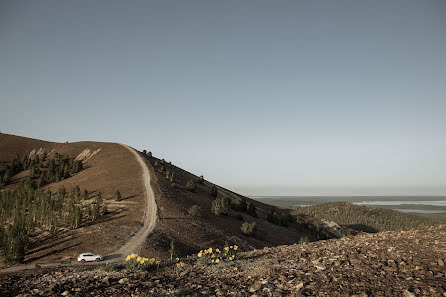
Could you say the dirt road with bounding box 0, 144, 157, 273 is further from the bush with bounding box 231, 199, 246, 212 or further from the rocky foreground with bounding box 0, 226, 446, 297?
the bush with bounding box 231, 199, 246, 212

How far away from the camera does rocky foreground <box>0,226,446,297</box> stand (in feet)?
21.8

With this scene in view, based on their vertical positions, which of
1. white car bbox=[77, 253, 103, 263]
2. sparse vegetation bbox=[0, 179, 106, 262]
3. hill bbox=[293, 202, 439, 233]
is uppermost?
sparse vegetation bbox=[0, 179, 106, 262]

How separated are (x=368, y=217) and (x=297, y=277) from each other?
11246 centimetres

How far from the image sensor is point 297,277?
7.64 meters

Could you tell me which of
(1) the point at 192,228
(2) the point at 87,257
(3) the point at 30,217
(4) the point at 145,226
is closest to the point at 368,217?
(1) the point at 192,228

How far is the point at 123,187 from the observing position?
1678 inches

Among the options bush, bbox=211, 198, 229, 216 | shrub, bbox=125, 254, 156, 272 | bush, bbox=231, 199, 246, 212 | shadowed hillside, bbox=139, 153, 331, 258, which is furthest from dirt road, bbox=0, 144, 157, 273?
bush, bbox=231, 199, 246, 212

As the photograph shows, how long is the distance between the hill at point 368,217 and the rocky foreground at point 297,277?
83.0m

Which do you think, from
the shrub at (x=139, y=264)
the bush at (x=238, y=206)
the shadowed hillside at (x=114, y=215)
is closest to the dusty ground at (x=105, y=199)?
the shadowed hillside at (x=114, y=215)

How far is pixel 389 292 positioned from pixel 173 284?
19.5 ft

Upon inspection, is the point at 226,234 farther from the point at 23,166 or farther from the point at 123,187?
the point at 23,166

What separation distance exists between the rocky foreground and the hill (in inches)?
3269

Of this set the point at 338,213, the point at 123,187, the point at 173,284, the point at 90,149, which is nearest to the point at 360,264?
the point at 173,284

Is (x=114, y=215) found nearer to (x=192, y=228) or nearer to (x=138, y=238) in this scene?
(x=138, y=238)
